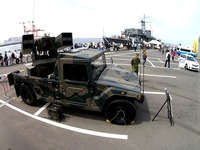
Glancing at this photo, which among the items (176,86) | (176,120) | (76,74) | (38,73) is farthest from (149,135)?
(176,86)

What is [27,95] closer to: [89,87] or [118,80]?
[89,87]

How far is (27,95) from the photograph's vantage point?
253 inches

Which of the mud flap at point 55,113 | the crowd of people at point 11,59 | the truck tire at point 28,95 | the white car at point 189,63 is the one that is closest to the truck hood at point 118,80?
the mud flap at point 55,113

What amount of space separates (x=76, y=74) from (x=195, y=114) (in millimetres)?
4581

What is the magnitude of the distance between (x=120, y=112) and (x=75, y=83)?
1.69 m

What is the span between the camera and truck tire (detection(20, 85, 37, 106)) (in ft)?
20.4

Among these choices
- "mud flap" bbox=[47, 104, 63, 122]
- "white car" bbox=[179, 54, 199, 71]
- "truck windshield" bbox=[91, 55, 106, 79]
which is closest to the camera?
"truck windshield" bbox=[91, 55, 106, 79]

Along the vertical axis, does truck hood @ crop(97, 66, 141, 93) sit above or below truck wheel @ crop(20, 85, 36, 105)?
above

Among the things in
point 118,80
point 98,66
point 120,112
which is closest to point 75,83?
point 98,66

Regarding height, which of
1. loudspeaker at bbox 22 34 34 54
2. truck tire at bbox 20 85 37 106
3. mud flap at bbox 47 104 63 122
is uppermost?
loudspeaker at bbox 22 34 34 54

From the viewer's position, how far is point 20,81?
6.36 m

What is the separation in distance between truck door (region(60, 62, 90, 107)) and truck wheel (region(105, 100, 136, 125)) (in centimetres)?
78

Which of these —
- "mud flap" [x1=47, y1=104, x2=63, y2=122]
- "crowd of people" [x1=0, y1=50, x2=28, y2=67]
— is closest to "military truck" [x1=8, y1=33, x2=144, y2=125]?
"mud flap" [x1=47, y1=104, x2=63, y2=122]

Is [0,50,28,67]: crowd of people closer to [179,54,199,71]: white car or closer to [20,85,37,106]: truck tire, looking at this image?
[20,85,37,106]: truck tire
